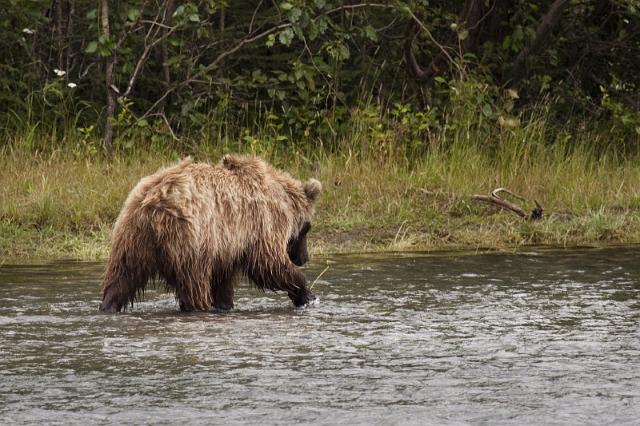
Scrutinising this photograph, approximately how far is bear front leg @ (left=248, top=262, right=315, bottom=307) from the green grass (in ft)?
9.04

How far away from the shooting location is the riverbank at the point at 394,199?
1123 centimetres

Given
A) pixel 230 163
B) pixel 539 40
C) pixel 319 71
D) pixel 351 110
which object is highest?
pixel 539 40

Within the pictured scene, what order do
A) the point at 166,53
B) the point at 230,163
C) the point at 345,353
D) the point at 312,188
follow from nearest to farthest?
the point at 345,353, the point at 230,163, the point at 312,188, the point at 166,53

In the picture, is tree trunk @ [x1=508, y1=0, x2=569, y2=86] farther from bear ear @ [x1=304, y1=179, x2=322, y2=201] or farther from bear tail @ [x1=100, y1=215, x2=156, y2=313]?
bear tail @ [x1=100, y1=215, x2=156, y2=313]

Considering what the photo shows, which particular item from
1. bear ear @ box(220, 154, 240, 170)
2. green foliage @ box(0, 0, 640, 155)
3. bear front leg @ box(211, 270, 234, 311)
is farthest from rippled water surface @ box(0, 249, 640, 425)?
green foliage @ box(0, 0, 640, 155)

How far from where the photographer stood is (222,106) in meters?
14.6

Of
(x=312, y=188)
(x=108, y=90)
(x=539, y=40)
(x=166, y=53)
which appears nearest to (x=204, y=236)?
(x=312, y=188)

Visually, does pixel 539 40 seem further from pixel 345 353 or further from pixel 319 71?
pixel 345 353

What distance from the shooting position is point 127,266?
7.47 m

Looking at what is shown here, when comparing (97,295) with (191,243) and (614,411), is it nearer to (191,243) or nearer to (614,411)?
(191,243)

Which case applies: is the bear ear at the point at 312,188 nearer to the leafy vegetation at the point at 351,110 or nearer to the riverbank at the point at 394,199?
the riverbank at the point at 394,199

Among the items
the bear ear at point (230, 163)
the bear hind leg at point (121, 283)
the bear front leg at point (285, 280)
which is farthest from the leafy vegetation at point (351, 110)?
the bear hind leg at point (121, 283)

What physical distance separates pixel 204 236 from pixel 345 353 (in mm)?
1495

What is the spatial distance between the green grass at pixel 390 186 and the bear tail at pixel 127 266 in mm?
2908
